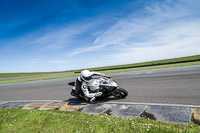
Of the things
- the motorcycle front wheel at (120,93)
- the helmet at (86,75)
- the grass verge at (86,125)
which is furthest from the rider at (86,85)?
the grass verge at (86,125)

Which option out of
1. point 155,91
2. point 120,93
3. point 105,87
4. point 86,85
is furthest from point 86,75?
point 155,91

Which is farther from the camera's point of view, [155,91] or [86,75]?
[155,91]

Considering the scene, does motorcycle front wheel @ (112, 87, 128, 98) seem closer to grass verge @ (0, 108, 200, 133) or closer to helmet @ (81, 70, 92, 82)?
helmet @ (81, 70, 92, 82)

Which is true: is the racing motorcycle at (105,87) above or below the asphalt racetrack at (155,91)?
above

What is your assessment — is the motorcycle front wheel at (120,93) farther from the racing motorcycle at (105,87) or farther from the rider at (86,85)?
the rider at (86,85)

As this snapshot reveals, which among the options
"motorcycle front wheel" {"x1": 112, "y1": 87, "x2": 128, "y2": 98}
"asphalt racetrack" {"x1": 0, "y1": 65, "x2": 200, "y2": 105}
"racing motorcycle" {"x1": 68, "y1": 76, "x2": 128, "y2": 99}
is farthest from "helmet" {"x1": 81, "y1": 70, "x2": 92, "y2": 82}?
"asphalt racetrack" {"x1": 0, "y1": 65, "x2": 200, "y2": 105}

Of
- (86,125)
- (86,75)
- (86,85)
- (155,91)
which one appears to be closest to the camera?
(86,125)

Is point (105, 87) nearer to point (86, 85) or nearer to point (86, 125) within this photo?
point (86, 85)

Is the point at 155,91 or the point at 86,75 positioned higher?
the point at 86,75

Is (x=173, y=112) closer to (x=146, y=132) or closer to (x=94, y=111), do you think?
(x=146, y=132)

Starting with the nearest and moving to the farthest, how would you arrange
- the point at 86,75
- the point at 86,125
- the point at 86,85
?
the point at 86,125, the point at 86,75, the point at 86,85

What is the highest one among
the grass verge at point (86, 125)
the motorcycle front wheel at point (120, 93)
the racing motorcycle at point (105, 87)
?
the racing motorcycle at point (105, 87)

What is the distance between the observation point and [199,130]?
2.89 meters

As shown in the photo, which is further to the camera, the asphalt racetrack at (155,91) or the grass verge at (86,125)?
the asphalt racetrack at (155,91)
